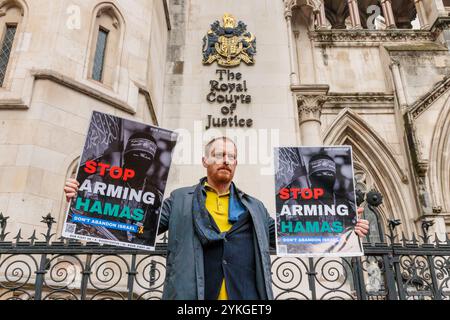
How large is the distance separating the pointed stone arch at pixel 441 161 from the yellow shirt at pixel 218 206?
1139 cm

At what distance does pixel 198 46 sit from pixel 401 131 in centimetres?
798

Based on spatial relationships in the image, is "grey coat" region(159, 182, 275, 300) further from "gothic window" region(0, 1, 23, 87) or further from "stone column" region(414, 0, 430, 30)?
"stone column" region(414, 0, 430, 30)

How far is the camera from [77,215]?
3.24 metres

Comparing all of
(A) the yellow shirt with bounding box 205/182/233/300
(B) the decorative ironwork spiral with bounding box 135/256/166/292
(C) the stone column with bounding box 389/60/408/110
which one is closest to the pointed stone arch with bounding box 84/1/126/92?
(B) the decorative ironwork spiral with bounding box 135/256/166/292

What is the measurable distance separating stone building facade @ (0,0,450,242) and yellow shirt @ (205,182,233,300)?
4738 mm

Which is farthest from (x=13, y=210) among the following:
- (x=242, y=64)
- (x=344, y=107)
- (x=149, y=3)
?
(x=344, y=107)

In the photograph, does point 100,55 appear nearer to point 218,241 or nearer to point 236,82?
point 236,82

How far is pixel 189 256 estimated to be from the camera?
7.84ft

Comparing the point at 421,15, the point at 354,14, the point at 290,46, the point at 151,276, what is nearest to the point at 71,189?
the point at 151,276

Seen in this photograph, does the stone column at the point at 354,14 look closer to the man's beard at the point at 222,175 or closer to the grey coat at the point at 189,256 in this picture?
the man's beard at the point at 222,175

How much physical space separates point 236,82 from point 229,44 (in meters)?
1.49

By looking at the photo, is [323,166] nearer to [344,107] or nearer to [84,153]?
[84,153]
